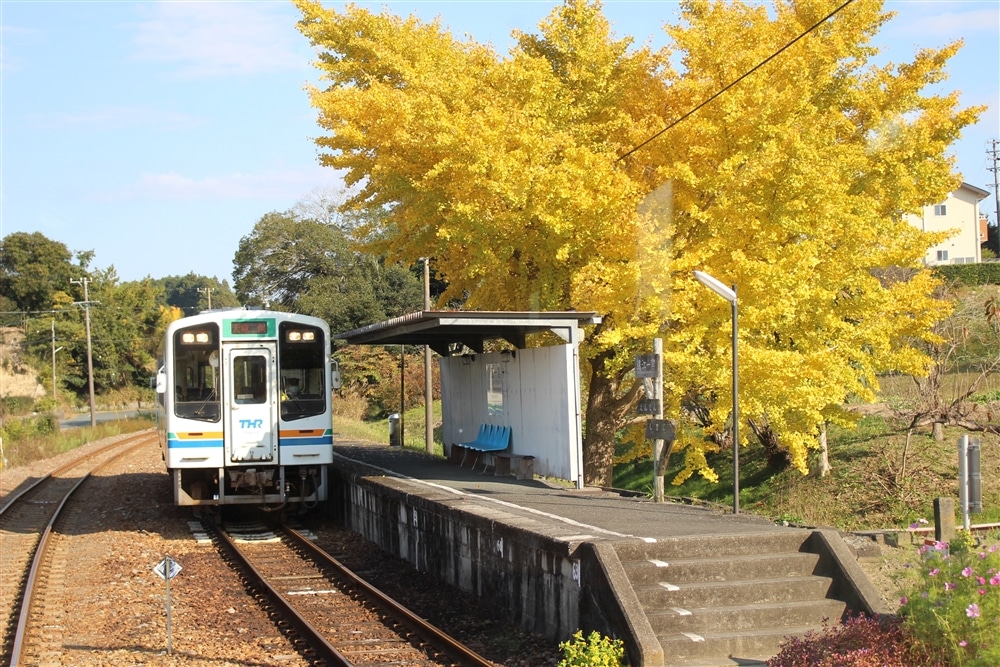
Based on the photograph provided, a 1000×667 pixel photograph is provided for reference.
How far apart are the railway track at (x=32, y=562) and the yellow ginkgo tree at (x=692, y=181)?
7319 mm

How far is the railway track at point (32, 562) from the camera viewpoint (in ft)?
32.9

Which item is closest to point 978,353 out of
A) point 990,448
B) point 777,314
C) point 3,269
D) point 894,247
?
point 990,448

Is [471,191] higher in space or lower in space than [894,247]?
higher

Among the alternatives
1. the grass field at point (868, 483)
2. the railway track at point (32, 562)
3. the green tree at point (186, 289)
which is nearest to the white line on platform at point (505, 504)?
the railway track at point (32, 562)

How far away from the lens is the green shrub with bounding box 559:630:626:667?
7434 millimetres

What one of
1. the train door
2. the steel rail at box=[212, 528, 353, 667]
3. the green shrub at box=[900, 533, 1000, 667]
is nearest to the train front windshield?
the train door

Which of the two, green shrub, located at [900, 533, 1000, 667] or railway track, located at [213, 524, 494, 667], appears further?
railway track, located at [213, 524, 494, 667]

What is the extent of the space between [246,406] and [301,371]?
1.00m

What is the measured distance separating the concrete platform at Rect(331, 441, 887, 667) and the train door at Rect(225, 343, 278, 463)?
191 inches

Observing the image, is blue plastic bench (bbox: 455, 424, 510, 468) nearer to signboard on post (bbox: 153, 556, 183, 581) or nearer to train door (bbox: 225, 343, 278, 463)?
train door (bbox: 225, 343, 278, 463)

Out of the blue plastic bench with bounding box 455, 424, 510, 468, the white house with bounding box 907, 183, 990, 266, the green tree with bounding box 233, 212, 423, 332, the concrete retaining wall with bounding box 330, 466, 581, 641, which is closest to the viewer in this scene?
the concrete retaining wall with bounding box 330, 466, 581, 641

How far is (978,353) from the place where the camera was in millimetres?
29359

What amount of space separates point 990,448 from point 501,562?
15.9 m

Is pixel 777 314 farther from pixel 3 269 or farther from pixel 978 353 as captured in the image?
pixel 3 269
